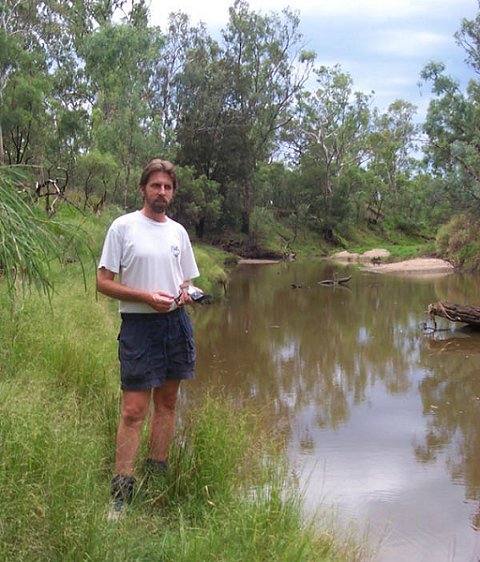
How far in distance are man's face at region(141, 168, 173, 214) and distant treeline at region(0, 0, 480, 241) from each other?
414 cm

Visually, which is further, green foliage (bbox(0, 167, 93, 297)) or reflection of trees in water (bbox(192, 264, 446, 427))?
reflection of trees in water (bbox(192, 264, 446, 427))

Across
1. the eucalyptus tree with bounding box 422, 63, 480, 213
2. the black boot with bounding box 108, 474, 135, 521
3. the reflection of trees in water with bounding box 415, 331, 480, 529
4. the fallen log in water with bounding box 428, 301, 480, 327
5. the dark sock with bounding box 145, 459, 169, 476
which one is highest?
the eucalyptus tree with bounding box 422, 63, 480, 213

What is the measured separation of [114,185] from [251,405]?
57.2 feet

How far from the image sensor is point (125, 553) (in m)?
2.57

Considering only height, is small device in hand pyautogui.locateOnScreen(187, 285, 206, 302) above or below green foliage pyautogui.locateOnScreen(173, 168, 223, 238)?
below

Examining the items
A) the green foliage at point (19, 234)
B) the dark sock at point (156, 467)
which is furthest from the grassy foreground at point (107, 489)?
the green foliage at point (19, 234)

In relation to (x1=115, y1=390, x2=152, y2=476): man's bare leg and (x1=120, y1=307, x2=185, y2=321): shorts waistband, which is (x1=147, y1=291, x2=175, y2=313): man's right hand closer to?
(x1=120, y1=307, x2=185, y2=321): shorts waistband

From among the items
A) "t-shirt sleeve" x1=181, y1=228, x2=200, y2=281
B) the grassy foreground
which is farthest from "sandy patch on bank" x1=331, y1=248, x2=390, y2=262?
"t-shirt sleeve" x1=181, y1=228, x2=200, y2=281

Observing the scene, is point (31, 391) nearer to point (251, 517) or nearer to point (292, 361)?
point (251, 517)

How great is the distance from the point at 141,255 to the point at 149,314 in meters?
0.31

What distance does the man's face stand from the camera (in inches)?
137

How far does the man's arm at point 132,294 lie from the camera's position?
10.8ft

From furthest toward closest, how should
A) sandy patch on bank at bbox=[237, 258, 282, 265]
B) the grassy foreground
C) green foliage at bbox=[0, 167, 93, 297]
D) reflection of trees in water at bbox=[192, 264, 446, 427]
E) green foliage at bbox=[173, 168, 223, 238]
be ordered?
sandy patch on bank at bbox=[237, 258, 282, 265] < green foliage at bbox=[173, 168, 223, 238] < reflection of trees in water at bbox=[192, 264, 446, 427] < the grassy foreground < green foliage at bbox=[0, 167, 93, 297]

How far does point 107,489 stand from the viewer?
9.86 feet
